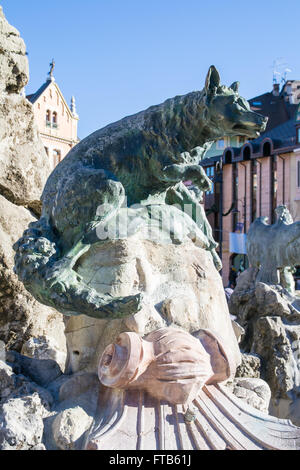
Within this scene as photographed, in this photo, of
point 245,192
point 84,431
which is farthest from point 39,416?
point 245,192

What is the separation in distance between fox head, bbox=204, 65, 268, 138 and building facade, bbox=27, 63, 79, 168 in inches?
841

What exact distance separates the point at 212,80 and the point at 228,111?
166mm

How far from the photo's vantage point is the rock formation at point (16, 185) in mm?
4344

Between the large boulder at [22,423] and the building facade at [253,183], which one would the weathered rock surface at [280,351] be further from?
the building facade at [253,183]

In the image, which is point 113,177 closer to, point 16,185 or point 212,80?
point 212,80

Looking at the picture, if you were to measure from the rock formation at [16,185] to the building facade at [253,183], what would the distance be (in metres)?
16.0

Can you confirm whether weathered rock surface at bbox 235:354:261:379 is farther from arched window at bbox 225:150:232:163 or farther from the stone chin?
arched window at bbox 225:150:232:163

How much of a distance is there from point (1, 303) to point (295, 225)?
14.7 feet

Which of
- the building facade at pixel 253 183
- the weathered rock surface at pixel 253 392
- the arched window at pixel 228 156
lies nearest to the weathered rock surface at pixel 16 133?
the weathered rock surface at pixel 253 392

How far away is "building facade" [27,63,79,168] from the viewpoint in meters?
24.6

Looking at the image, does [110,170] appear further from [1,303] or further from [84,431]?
[1,303]

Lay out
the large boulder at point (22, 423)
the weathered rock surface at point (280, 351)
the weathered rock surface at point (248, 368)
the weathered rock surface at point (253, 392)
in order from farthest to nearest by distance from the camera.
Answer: the weathered rock surface at point (280, 351)
the weathered rock surface at point (248, 368)
the weathered rock surface at point (253, 392)
the large boulder at point (22, 423)

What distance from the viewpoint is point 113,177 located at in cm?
300

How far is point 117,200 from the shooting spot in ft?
9.75
